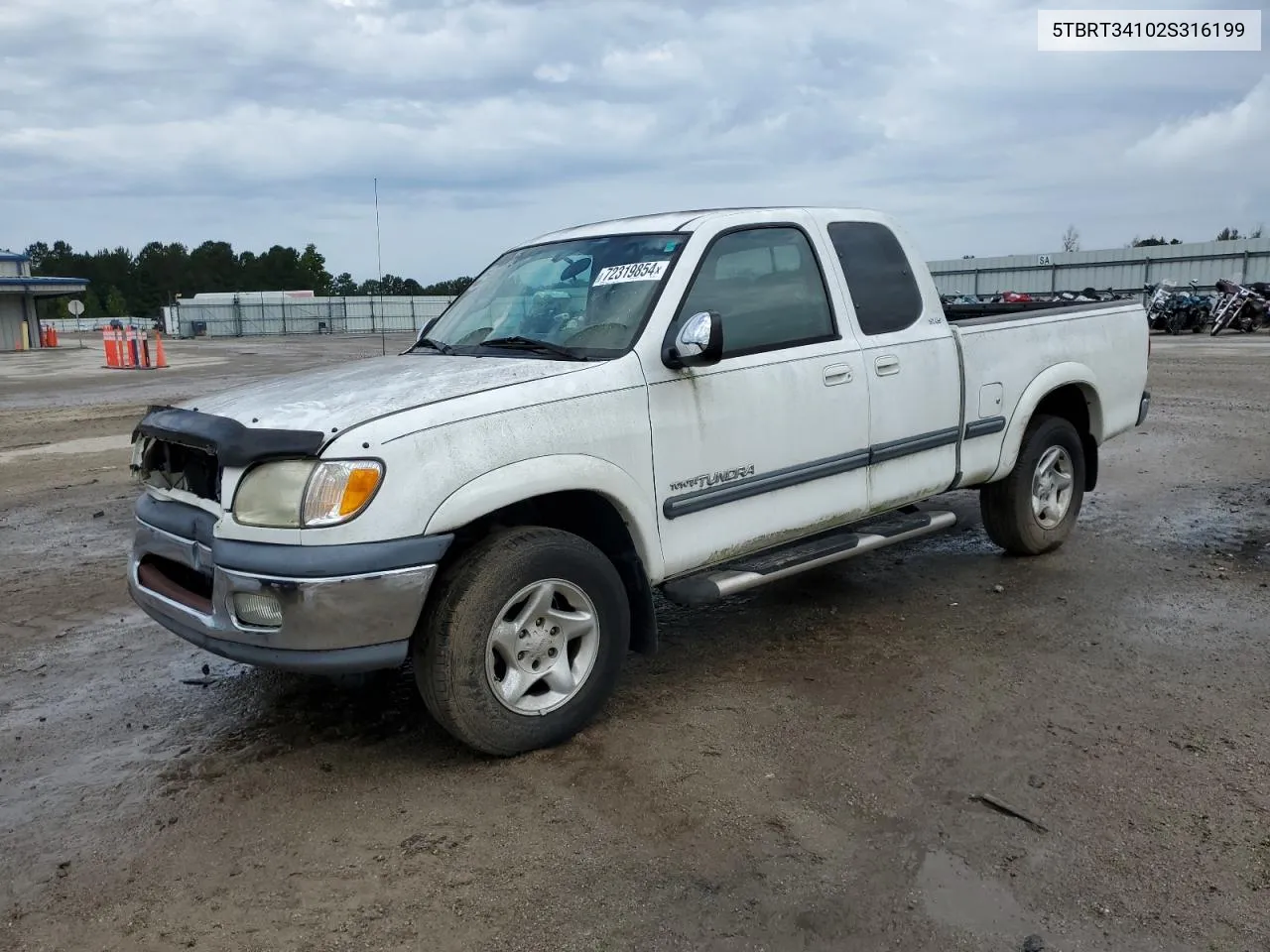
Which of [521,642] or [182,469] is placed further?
[182,469]

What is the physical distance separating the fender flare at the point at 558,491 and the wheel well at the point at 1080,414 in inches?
127

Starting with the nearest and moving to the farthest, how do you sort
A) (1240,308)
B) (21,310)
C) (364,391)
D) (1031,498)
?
(364,391)
(1031,498)
(1240,308)
(21,310)

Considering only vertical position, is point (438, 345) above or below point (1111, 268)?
below

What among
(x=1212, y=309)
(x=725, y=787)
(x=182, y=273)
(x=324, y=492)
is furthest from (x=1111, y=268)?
(x=182, y=273)

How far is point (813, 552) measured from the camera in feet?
15.0

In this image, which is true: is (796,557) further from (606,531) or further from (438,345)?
(438,345)

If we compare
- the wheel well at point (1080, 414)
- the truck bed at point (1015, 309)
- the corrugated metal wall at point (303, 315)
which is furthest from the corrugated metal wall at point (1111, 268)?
the wheel well at point (1080, 414)

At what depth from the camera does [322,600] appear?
3.31 m

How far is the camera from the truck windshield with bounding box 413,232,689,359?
423 centimetres

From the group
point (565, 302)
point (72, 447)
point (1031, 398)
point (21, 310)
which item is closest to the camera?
point (565, 302)

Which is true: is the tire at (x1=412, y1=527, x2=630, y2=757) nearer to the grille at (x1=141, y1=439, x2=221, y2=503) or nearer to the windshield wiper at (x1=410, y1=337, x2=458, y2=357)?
the grille at (x1=141, y1=439, x2=221, y2=503)

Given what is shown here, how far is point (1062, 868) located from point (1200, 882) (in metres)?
0.36

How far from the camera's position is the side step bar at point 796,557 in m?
4.18

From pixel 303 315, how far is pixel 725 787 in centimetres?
6324
